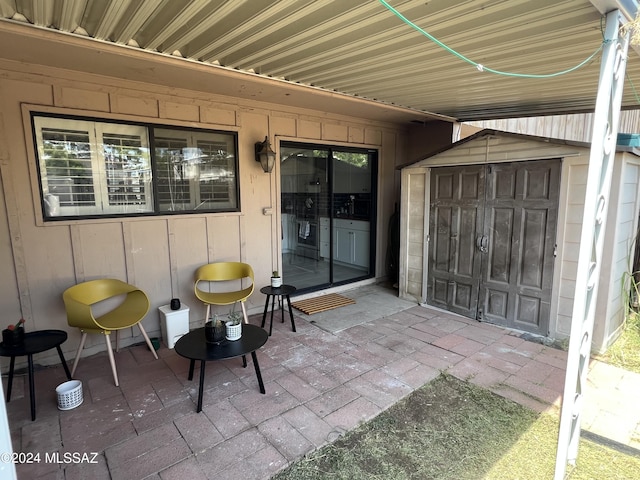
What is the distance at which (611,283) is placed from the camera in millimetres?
Result: 3180

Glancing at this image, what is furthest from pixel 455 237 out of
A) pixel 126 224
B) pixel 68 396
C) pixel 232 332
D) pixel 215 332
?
pixel 68 396

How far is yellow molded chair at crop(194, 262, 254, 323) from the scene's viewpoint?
354 centimetres

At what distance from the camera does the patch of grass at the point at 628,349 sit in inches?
120

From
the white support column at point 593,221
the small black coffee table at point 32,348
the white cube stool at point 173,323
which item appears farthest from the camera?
the white cube stool at point 173,323

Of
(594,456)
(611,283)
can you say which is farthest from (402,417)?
(611,283)

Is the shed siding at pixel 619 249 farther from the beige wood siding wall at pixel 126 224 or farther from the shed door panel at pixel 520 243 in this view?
the beige wood siding wall at pixel 126 224

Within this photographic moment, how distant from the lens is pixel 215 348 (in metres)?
2.50

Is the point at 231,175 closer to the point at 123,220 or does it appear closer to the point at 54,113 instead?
the point at 123,220

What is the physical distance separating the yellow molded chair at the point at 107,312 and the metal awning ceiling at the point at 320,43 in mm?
1834

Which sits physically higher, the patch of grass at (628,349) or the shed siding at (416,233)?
the shed siding at (416,233)

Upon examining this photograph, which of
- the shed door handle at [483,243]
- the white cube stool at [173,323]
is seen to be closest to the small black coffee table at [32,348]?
the white cube stool at [173,323]

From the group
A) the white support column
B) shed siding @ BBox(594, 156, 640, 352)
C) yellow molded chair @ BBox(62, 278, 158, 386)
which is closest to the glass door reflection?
yellow molded chair @ BBox(62, 278, 158, 386)

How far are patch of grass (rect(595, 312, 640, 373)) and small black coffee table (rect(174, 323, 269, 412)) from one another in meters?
3.05

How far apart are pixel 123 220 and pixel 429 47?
117 inches
